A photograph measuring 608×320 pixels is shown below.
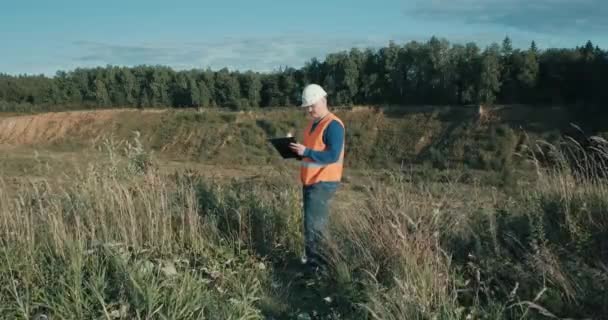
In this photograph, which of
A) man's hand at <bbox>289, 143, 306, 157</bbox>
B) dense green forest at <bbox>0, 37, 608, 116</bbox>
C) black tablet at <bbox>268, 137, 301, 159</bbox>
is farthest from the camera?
dense green forest at <bbox>0, 37, 608, 116</bbox>

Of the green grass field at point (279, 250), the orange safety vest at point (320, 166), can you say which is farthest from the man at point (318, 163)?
the green grass field at point (279, 250)

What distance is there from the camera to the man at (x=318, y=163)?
18.5 feet

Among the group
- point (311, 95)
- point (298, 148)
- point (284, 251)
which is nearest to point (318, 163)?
point (298, 148)

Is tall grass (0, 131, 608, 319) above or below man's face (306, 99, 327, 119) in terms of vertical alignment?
below

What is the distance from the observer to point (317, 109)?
226 inches

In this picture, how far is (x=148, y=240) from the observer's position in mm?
5758

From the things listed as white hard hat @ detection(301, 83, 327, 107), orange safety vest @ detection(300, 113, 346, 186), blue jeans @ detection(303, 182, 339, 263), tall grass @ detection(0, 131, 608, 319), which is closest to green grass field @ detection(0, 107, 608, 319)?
tall grass @ detection(0, 131, 608, 319)

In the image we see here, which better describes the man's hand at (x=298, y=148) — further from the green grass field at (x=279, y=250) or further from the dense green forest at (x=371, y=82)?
the dense green forest at (x=371, y=82)

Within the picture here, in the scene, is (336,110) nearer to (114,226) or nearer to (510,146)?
(510,146)

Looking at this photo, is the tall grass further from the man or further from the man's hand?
the man's hand

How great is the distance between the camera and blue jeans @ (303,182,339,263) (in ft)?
18.5

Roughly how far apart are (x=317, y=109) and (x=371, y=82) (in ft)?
200

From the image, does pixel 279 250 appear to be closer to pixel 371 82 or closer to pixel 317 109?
pixel 317 109

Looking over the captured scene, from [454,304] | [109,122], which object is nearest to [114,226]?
[454,304]
